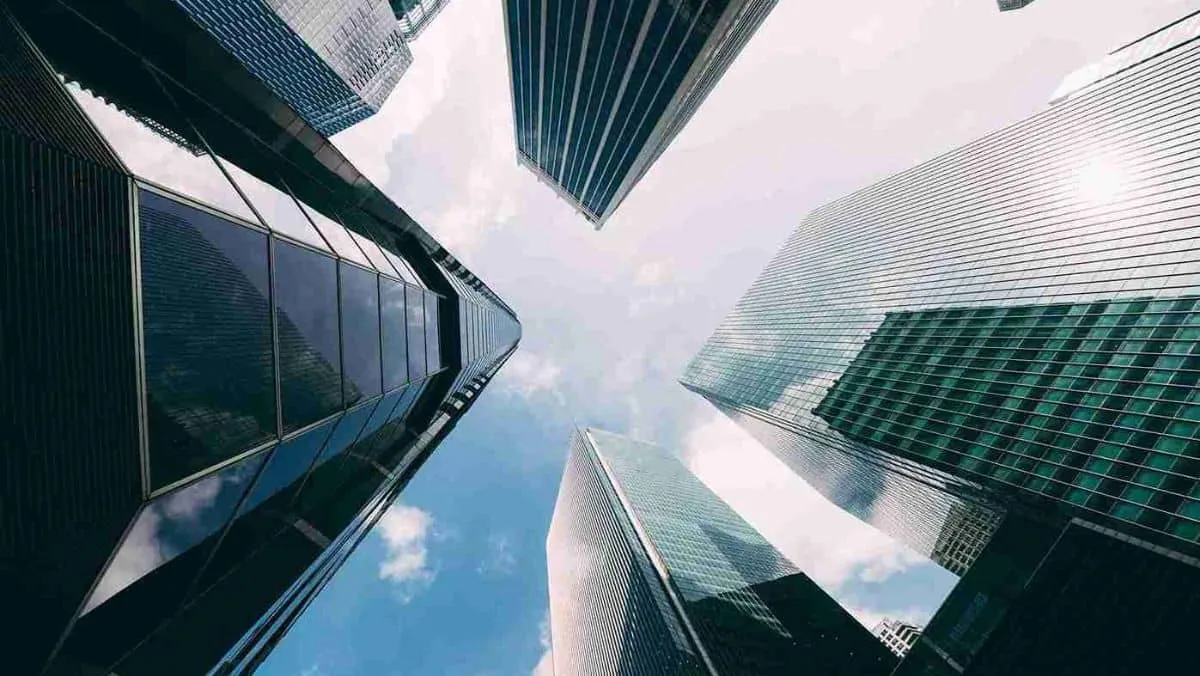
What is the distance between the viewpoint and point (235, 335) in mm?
8594

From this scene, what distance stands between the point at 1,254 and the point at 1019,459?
67440 mm

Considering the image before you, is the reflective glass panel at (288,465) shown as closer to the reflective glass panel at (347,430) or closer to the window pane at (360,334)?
the reflective glass panel at (347,430)

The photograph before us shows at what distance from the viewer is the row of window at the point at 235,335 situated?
7.04 meters

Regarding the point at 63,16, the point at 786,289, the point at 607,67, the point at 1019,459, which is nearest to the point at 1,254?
the point at 63,16

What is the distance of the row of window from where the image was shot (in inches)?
277

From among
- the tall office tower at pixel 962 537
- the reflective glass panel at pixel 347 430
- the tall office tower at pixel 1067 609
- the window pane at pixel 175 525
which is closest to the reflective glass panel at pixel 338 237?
the reflective glass panel at pixel 347 430

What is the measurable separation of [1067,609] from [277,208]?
54.3 m

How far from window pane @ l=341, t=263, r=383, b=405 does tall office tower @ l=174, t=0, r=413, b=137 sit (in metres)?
85.2

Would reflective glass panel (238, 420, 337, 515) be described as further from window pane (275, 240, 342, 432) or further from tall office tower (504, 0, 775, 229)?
tall office tower (504, 0, 775, 229)

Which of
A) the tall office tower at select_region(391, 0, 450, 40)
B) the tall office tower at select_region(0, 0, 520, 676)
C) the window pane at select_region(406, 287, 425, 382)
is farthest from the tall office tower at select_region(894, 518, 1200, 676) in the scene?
the tall office tower at select_region(391, 0, 450, 40)

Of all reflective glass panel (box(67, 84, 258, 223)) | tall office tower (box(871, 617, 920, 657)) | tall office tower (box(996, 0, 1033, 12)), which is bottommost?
tall office tower (box(871, 617, 920, 657))

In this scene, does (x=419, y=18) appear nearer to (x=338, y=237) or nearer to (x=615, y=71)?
(x=615, y=71)

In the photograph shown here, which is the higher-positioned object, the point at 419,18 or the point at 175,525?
the point at 419,18

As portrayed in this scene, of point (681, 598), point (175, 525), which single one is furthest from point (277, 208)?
point (681, 598)
